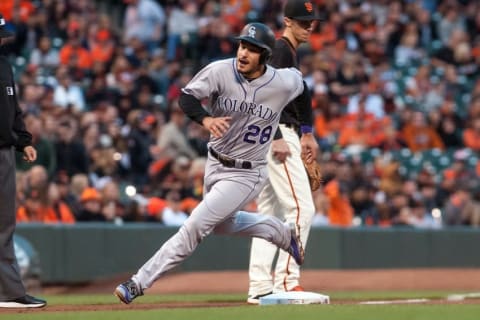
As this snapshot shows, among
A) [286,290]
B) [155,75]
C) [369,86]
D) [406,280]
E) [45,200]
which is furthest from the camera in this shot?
[369,86]

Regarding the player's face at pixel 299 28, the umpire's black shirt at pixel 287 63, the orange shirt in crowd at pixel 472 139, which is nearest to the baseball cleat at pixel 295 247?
the umpire's black shirt at pixel 287 63

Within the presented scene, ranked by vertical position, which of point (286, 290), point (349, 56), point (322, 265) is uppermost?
point (349, 56)

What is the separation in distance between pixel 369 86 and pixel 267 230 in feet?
39.2

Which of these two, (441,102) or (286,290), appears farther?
(441,102)

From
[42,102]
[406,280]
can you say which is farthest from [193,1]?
[406,280]

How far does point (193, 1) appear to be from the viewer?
20.9m

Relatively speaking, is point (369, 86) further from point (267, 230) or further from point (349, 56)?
point (267, 230)

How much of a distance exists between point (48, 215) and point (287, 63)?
228 inches

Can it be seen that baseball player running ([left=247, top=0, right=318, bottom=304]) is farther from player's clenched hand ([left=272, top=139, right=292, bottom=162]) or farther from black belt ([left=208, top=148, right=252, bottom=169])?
black belt ([left=208, top=148, right=252, bottom=169])

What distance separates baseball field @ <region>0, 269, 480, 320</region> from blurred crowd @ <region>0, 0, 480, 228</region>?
1521mm

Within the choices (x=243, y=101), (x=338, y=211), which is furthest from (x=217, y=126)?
(x=338, y=211)

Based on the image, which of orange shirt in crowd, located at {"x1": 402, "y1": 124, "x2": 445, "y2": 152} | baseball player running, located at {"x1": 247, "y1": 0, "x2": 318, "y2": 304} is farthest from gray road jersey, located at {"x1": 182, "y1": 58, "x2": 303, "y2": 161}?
orange shirt in crowd, located at {"x1": 402, "y1": 124, "x2": 445, "y2": 152}

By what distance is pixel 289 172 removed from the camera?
8.93 meters

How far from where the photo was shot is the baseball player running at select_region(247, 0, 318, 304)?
885 centimetres
